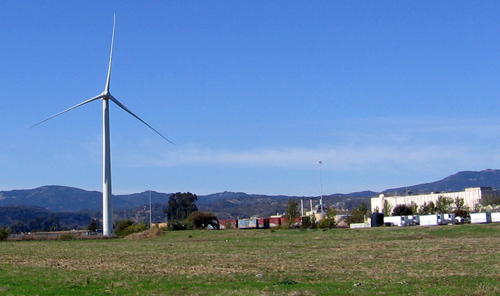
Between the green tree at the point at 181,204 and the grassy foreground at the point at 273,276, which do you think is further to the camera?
the green tree at the point at 181,204

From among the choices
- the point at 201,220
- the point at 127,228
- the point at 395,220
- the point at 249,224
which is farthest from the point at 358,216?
the point at 127,228

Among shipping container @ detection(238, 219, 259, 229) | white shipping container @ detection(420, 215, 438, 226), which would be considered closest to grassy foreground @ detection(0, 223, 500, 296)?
white shipping container @ detection(420, 215, 438, 226)

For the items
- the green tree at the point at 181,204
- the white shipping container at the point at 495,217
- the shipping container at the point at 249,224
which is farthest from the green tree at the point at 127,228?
the green tree at the point at 181,204

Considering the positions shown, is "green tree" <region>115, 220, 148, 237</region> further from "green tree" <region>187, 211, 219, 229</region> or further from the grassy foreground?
the grassy foreground

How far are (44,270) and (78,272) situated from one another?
7.35 feet

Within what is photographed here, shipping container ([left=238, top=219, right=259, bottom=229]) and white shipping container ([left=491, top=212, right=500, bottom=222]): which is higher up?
white shipping container ([left=491, top=212, right=500, bottom=222])

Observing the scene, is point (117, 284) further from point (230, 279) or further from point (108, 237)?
point (108, 237)

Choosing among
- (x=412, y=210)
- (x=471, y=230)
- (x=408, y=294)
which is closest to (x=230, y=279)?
(x=408, y=294)

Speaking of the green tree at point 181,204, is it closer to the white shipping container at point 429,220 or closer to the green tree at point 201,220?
the green tree at point 201,220

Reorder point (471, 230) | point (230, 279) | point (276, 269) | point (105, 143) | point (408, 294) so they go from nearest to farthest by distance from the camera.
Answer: point (408, 294), point (230, 279), point (276, 269), point (471, 230), point (105, 143)

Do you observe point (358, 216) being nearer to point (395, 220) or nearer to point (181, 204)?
point (395, 220)

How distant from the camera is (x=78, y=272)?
2616 cm

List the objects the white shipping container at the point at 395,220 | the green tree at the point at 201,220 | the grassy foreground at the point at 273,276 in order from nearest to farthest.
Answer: the grassy foreground at the point at 273,276, the white shipping container at the point at 395,220, the green tree at the point at 201,220

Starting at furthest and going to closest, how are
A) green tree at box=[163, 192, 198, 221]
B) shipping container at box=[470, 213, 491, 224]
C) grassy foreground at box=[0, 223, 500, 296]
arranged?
green tree at box=[163, 192, 198, 221] < shipping container at box=[470, 213, 491, 224] < grassy foreground at box=[0, 223, 500, 296]
